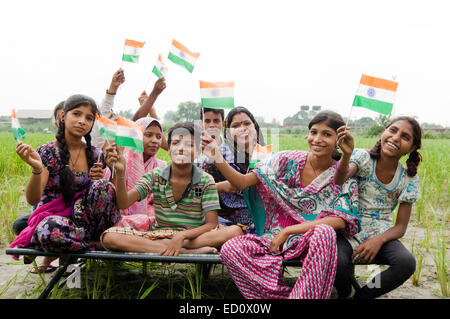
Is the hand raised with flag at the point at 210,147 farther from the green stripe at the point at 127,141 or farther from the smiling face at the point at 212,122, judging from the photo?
the smiling face at the point at 212,122

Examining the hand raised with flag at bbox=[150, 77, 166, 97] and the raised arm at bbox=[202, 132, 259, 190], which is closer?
the raised arm at bbox=[202, 132, 259, 190]

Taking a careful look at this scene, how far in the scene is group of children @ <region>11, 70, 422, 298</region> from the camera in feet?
7.29

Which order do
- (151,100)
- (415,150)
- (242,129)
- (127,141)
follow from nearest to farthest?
(127,141) < (415,150) < (242,129) < (151,100)

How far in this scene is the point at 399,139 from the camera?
2.43 metres

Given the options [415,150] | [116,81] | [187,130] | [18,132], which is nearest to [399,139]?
[415,150]

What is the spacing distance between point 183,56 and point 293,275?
1.98 m

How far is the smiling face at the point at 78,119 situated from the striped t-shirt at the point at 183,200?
51 centimetres

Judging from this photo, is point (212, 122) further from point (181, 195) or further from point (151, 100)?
point (181, 195)

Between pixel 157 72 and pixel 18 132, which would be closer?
pixel 18 132

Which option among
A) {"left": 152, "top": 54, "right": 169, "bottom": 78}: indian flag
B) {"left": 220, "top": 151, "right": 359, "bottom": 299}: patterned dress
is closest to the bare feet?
{"left": 220, "top": 151, "right": 359, "bottom": 299}: patterned dress

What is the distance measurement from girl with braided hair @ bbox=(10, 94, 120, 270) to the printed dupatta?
101cm

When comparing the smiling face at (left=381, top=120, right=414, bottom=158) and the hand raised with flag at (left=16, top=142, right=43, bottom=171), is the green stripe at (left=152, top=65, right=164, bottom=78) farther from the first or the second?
the smiling face at (left=381, top=120, right=414, bottom=158)

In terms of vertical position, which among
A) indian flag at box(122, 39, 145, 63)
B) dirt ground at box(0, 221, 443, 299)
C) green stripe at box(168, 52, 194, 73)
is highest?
indian flag at box(122, 39, 145, 63)
